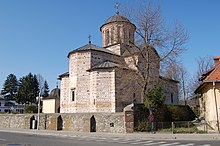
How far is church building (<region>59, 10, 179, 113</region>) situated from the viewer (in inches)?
1101

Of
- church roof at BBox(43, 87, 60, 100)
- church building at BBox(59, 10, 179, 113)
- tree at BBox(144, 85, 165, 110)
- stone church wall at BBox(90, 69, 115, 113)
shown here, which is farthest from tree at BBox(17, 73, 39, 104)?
tree at BBox(144, 85, 165, 110)

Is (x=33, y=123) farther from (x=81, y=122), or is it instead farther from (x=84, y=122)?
(x=84, y=122)

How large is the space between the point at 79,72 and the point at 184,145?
21.0m

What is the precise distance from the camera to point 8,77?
85625 millimetres

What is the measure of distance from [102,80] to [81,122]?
808 centimetres

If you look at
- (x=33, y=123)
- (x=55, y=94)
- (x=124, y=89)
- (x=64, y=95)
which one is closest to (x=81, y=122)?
(x=33, y=123)

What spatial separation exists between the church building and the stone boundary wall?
4.95 meters

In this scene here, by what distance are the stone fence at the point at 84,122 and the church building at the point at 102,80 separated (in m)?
4.96

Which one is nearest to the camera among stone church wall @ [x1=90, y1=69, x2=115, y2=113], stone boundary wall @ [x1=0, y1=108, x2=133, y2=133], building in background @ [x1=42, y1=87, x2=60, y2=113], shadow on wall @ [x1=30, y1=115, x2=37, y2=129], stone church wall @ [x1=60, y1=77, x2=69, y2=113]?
stone boundary wall @ [x1=0, y1=108, x2=133, y2=133]

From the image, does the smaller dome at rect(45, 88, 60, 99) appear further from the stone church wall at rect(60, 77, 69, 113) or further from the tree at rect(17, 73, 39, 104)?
the tree at rect(17, 73, 39, 104)

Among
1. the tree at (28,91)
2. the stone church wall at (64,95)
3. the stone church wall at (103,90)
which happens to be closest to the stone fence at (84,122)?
the stone church wall at (64,95)

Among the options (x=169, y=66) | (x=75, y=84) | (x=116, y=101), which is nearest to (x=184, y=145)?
(x=169, y=66)

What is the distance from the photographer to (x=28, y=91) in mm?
65875

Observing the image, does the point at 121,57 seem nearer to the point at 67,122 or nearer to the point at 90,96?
the point at 90,96
